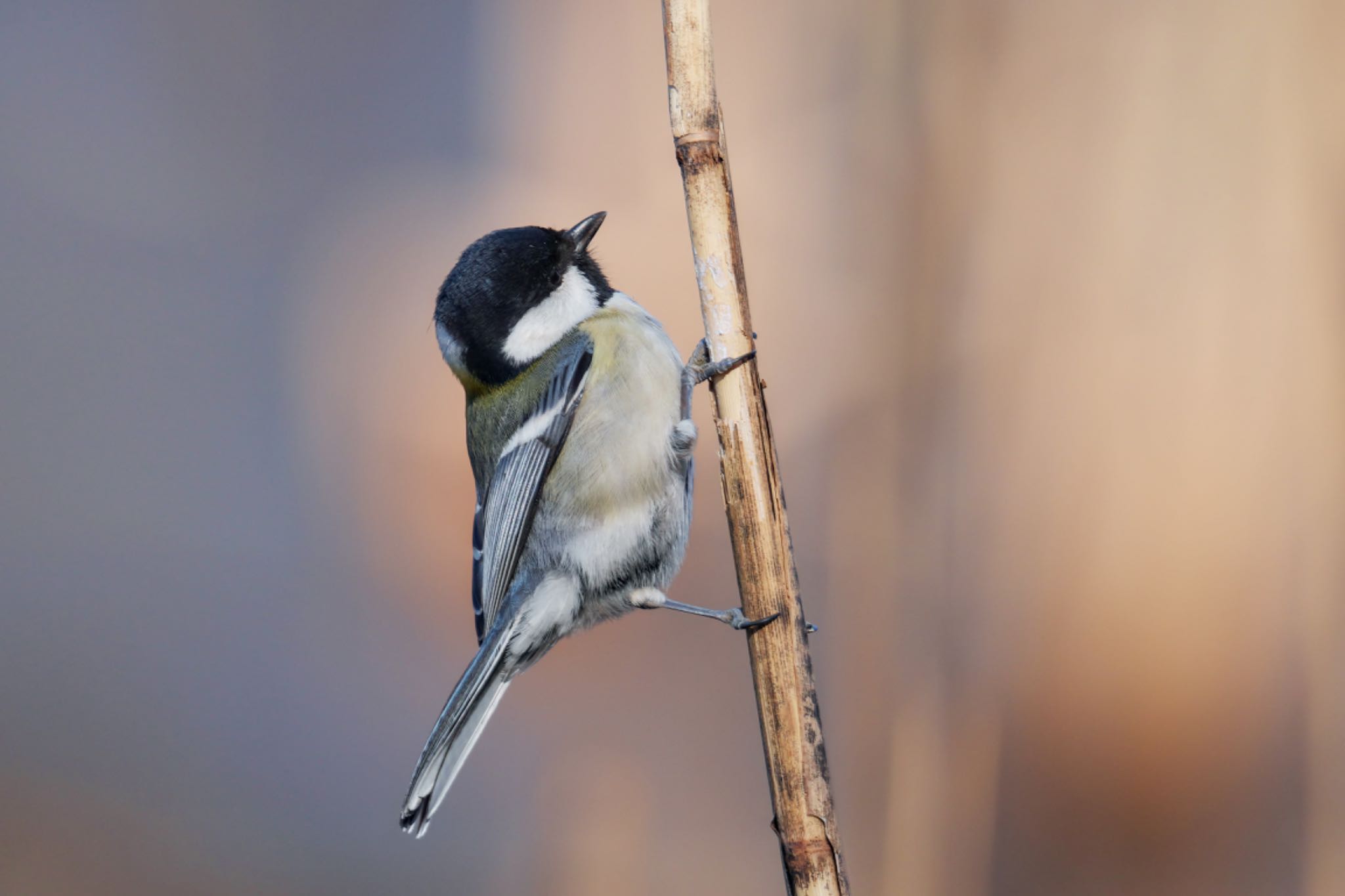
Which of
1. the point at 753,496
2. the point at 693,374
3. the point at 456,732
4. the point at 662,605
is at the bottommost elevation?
the point at 456,732

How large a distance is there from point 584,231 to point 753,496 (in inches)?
21.9

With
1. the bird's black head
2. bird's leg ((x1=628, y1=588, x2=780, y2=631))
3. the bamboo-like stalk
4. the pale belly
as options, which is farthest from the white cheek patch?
the bamboo-like stalk

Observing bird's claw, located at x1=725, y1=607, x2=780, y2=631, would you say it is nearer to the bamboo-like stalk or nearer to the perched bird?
the bamboo-like stalk

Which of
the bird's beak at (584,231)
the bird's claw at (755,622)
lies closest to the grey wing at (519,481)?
the bird's beak at (584,231)

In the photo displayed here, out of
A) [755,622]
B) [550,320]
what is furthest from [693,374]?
[755,622]

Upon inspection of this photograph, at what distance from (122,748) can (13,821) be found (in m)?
0.19

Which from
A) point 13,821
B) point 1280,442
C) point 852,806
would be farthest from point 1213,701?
point 13,821

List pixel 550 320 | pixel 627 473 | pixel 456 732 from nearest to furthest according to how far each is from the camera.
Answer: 1. pixel 456 732
2. pixel 627 473
3. pixel 550 320

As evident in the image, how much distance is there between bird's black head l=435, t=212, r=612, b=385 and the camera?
1106 mm

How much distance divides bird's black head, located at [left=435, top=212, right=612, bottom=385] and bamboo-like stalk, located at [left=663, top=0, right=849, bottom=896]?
437mm

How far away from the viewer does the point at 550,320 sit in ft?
3.81

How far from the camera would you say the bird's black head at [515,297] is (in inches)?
43.6

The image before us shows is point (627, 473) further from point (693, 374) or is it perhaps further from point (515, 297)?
point (515, 297)

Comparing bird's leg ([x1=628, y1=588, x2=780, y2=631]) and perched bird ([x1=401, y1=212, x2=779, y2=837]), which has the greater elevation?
perched bird ([x1=401, y1=212, x2=779, y2=837])
